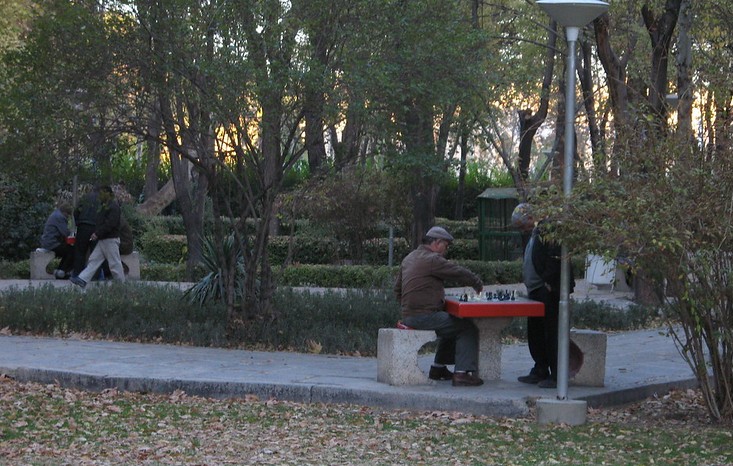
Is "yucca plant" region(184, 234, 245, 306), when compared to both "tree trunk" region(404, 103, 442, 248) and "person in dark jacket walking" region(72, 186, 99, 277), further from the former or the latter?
"person in dark jacket walking" region(72, 186, 99, 277)

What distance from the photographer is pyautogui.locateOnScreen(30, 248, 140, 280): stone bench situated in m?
22.1

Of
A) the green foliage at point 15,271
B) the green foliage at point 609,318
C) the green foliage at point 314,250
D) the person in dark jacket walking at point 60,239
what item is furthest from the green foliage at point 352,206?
the green foliage at point 609,318

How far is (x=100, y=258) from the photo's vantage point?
1842 centimetres

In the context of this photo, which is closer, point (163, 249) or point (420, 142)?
point (420, 142)

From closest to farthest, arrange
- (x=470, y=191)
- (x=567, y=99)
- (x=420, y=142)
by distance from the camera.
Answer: (x=567, y=99)
(x=420, y=142)
(x=470, y=191)

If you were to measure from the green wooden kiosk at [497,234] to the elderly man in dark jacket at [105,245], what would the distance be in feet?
38.4

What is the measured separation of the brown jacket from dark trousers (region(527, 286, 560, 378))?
580 mm

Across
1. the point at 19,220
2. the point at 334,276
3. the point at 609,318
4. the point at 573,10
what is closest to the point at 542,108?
the point at 334,276

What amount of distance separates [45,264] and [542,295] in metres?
14.5

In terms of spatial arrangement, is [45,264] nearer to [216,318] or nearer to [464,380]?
[216,318]

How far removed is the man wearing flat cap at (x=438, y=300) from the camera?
33.0 ft

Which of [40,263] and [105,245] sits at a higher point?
[105,245]

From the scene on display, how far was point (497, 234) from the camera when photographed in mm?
28062

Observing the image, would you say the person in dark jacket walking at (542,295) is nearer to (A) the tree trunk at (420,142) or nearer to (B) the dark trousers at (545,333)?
(B) the dark trousers at (545,333)
